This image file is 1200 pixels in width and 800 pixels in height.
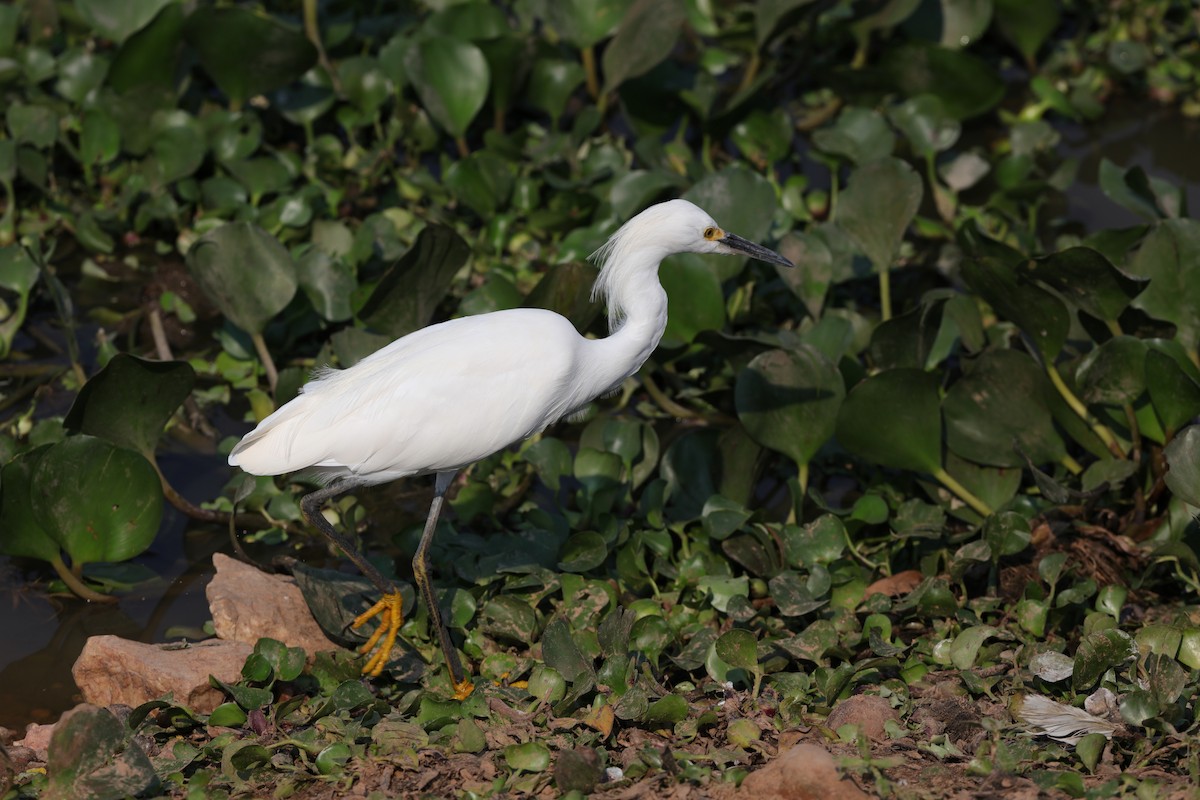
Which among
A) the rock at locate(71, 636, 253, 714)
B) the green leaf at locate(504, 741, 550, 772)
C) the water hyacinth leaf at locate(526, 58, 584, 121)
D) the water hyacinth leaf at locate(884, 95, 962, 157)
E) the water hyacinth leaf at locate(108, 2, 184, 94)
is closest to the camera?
the green leaf at locate(504, 741, 550, 772)

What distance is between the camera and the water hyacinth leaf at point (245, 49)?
643cm

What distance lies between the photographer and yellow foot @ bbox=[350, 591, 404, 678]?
4301 millimetres

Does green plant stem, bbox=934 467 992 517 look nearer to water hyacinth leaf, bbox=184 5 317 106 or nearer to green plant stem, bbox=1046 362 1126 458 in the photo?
green plant stem, bbox=1046 362 1126 458

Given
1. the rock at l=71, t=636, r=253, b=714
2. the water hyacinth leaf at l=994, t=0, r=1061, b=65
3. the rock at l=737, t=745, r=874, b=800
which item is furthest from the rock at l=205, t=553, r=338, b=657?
the water hyacinth leaf at l=994, t=0, r=1061, b=65

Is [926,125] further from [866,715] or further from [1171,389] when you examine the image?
[866,715]

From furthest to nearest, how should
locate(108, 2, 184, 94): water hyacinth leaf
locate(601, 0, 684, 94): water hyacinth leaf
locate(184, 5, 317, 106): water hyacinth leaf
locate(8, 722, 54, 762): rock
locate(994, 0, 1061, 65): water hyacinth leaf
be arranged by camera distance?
locate(994, 0, 1061, 65): water hyacinth leaf, locate(601, 0, 684, 94): water hyacinth leaf, locate(108, 2, 184, 94): water hyacinth leaf, locate(184, 5, 317, 106): water hyacinth leaf, locate(8, 722, 54, 762): rock

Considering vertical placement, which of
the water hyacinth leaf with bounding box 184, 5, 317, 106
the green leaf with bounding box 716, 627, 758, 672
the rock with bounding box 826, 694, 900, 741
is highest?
the water hyacinth leaf with bounding box 184, 5, 317, 106

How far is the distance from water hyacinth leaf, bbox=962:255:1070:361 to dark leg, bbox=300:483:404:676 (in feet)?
7.89

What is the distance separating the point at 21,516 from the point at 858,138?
13.9 feet

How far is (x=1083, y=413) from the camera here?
493 centimetres

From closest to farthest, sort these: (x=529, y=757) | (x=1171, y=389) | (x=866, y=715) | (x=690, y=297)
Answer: (x=529, y=757) → (x=866, y=715) → (x=1171, y=389) → (x=690, y=297)

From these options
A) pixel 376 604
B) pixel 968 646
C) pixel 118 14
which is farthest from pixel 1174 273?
pixel 118 14

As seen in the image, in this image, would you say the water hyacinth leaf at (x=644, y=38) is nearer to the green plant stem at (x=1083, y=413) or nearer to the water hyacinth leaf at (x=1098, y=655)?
the green plant stem at (x=1083, y=413)

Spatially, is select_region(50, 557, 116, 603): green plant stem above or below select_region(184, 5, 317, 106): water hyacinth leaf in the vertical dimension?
below
